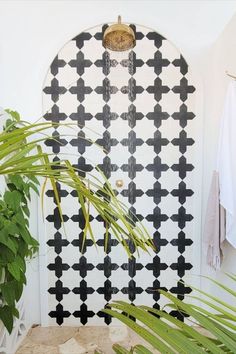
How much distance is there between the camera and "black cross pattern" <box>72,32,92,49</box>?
2055 mm

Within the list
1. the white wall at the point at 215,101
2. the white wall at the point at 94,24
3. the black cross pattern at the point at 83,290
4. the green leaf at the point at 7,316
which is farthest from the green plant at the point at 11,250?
the white wall at the point at 215,101

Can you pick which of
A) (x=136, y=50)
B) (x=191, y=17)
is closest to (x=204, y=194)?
(x=136, y=50)

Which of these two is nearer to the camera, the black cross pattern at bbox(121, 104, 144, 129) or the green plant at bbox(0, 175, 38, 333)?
the green plant at bbox(0, 175, 38, 333)

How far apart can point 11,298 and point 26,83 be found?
5.23 feet

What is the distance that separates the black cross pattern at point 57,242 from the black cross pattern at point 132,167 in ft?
2.52

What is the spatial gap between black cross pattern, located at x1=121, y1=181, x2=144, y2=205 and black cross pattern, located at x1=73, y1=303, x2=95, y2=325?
989mm

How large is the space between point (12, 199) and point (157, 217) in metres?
1.17

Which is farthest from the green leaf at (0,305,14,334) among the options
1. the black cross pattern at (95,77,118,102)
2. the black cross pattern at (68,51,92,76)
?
the black cross pattern at (68,51,92,76)

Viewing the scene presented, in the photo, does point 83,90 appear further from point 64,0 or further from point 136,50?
point 64,0

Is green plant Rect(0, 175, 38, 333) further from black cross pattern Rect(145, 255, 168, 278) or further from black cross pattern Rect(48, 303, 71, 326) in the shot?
black cross pattern Rect(145, 255, 168, 278)

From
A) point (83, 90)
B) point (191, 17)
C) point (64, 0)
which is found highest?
point (64, 0)

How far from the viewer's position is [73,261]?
2.16 meters

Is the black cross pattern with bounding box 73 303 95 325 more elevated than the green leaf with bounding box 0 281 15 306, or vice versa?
the green leaf with bounding box 0 281 15 306

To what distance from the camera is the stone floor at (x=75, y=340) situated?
189 cm
